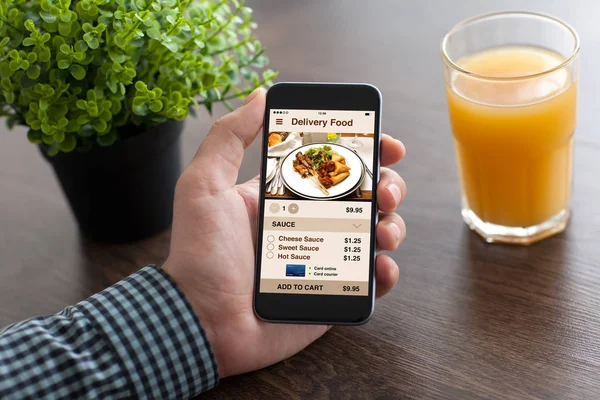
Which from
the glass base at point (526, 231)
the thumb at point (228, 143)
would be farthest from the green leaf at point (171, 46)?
the glass base at point (526, 231)

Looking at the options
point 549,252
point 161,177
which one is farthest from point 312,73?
point 549,252

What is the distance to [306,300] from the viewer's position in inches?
32.3

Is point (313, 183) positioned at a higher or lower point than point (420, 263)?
higher

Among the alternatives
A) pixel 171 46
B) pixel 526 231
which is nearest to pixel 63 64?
pixel 171 46

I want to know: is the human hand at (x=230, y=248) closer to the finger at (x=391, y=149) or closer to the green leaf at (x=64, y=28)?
the finger at (x=391, y=149)

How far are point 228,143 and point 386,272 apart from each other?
249mm

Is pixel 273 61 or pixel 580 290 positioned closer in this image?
pixel 580 290

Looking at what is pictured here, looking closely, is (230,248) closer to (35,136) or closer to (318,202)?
(318,202)

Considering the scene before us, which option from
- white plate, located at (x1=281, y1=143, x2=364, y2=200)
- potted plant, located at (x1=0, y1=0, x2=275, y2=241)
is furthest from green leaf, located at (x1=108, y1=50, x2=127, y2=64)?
white plate, located at (x1=281, y1=143, x2=364, y2=200)

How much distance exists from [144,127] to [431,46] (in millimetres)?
588

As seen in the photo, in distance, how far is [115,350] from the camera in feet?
2.60

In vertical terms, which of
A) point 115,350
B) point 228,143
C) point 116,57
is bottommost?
point 115,350

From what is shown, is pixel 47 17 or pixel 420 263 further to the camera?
pixel 420 263

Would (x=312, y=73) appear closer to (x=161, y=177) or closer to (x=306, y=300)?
(x=161, y=177)
